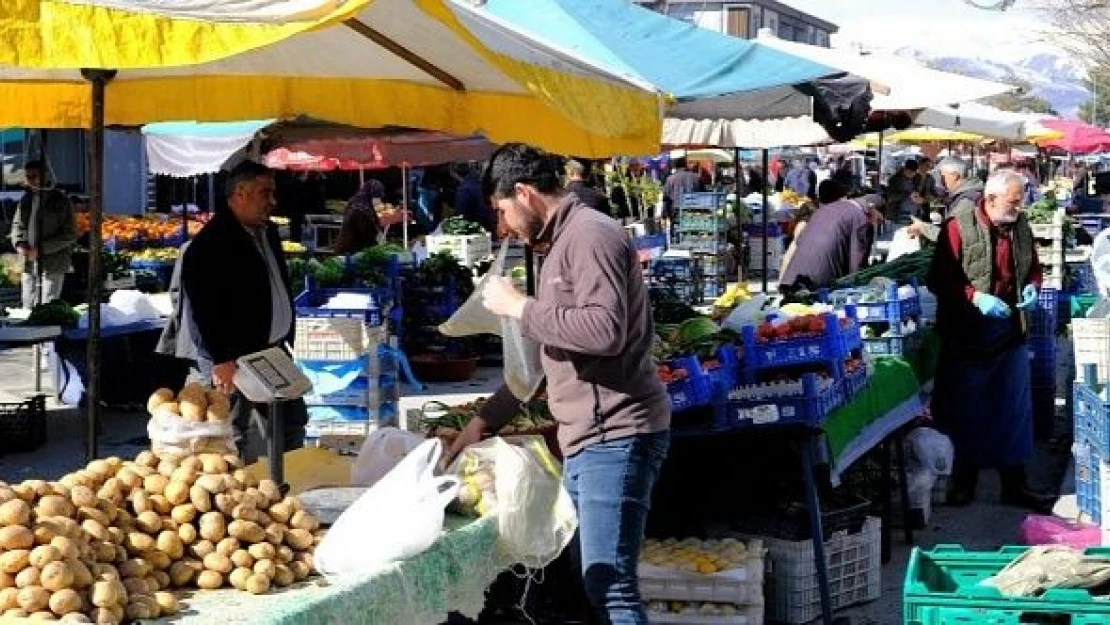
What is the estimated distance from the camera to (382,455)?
546cm

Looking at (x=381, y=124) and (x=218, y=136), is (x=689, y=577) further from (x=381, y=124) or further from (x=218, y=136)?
(x=218, y=136)

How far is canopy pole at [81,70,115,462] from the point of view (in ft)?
17.5

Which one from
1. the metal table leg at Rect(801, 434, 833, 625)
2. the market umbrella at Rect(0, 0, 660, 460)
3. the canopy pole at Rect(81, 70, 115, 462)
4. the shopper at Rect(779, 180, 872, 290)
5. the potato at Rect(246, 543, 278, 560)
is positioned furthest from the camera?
the shopper at Rect(779, 180, 872, 290)

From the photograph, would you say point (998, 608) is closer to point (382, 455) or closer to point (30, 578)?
point (382, 455)

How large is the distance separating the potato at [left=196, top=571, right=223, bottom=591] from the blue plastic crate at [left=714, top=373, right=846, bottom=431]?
300 centimetres

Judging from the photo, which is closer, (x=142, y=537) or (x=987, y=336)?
(x=142, y=537)

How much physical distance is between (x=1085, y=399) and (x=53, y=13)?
16.7 ft

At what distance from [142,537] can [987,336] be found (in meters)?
6.09

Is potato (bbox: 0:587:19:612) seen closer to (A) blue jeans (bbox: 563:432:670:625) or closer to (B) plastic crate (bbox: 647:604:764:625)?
(A) blue jeans (bbox: 563:432:670:625)

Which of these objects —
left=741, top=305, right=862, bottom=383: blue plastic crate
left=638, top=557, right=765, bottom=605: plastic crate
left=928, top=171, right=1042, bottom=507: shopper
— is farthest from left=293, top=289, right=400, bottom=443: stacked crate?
left=638, top=557, right=765, bottom=605: plastic crate

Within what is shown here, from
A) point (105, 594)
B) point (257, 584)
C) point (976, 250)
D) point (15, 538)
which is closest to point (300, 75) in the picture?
point (257, 584)

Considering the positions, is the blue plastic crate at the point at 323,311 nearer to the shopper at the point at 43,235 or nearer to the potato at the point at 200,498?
the shopper at the point at 43,235

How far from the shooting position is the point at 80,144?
92.0ft

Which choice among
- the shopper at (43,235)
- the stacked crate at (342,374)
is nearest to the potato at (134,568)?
the stacked crate at (342,374)
